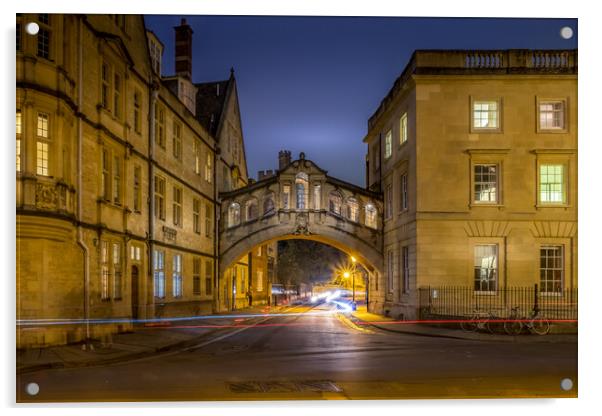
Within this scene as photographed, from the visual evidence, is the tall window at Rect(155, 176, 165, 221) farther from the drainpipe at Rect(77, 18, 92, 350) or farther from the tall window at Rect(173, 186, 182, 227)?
the drainpipe at Rect(77, 18, 92, 350)

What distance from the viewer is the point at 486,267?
83.6 ft

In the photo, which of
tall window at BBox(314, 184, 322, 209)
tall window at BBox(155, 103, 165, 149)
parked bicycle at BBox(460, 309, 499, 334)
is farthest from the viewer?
tall window at BBox(314, 184, 322, 209)

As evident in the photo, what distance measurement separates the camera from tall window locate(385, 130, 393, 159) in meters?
30.7

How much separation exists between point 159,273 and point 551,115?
16596mm

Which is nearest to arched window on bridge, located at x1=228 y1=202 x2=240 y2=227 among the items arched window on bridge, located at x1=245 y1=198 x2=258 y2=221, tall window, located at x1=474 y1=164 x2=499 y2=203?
arched window on bridge, located at x1=245 y1=198 x2=258 y2=221

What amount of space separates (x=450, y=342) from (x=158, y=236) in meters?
11.4

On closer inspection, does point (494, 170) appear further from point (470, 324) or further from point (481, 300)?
point (470, 324)

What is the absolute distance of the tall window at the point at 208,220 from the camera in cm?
3184

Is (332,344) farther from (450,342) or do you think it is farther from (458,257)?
(458,257)

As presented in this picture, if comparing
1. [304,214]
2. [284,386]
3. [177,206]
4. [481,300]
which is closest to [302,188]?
[304,214]

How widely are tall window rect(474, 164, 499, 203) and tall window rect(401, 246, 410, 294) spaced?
162 inches

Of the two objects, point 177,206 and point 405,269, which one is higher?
point 177,206

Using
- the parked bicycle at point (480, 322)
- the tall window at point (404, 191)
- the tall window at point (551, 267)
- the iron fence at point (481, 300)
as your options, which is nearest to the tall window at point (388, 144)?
the tall window at point (404, 191)

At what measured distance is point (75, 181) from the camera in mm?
16562
